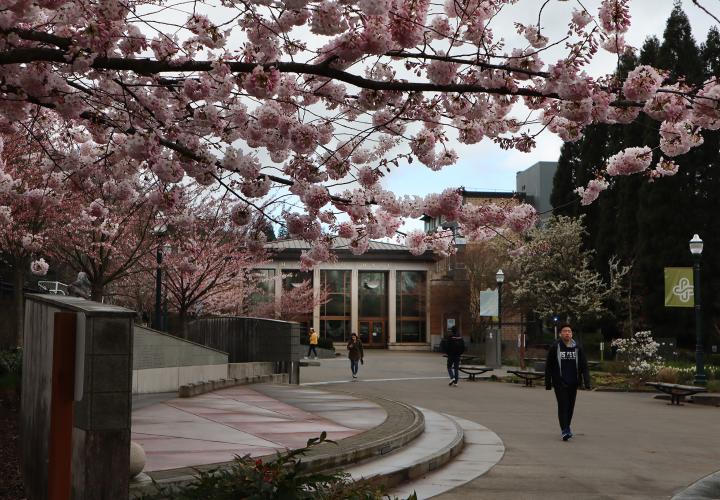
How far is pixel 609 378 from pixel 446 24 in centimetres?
2233

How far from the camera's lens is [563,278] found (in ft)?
167

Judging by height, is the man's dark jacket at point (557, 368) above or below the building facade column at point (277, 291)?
below

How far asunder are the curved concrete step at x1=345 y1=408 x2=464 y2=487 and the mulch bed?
3.16m

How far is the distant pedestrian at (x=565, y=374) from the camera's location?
40.3 feet

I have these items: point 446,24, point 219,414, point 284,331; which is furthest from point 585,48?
point 284,331

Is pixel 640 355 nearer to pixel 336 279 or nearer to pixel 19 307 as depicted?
pixel 19 307

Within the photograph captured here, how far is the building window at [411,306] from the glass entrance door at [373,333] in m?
1.57

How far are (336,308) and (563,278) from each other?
1191 inches

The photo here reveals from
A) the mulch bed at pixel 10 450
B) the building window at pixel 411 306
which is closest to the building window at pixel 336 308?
the building window at pixel 411 306

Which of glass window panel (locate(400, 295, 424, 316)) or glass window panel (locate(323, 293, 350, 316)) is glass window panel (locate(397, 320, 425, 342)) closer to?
glass window panel (locate(400, 295, 424, 316))

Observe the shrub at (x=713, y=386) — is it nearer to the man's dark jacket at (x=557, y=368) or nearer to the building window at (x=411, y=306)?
the man's dark jacket at (x=557, y=368)

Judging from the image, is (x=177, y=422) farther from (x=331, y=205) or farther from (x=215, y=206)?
(x=215, y=206)

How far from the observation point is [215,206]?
28.8 metres

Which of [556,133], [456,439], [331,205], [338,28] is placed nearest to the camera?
[338,28]
